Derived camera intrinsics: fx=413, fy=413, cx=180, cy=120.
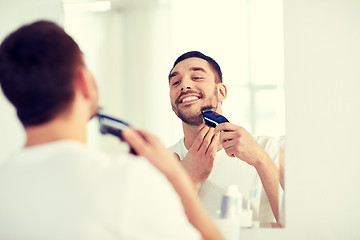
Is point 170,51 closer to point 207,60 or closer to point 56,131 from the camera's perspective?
point 207,60

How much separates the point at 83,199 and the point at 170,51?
2.44 ft

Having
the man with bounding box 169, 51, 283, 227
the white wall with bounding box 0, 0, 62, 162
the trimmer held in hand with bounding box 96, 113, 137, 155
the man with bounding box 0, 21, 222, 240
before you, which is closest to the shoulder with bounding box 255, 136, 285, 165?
the man with bounding box 169, 51, 283, 227

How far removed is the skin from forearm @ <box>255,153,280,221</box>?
0.46 metres

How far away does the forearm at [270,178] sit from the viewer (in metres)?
1.12

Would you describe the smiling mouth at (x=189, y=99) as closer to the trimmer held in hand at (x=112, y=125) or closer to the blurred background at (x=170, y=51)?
the blurred background at (x=170, y=51)

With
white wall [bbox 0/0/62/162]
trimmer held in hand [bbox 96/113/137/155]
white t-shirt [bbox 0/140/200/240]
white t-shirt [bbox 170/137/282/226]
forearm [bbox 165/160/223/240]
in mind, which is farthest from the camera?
white wall [bbox 0/0/62/162]

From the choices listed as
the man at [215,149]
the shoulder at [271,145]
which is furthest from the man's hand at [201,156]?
the shoulder at [271,145]

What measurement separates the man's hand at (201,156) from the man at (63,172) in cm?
54

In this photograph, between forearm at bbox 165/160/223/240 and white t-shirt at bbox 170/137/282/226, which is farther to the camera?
white t-shirt at bbox 170/137/282/226

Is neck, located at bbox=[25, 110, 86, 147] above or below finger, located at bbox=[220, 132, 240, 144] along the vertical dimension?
above

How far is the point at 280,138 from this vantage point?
3.75 ft

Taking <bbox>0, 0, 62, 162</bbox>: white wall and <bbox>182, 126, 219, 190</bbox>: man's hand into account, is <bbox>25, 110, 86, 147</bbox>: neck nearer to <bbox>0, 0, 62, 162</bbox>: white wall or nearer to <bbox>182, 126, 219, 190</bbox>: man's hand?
<bbox>182, 126, 219, 190</bbox>: man's hand

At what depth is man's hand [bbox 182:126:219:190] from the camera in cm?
115

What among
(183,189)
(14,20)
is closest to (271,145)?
(183,189)
